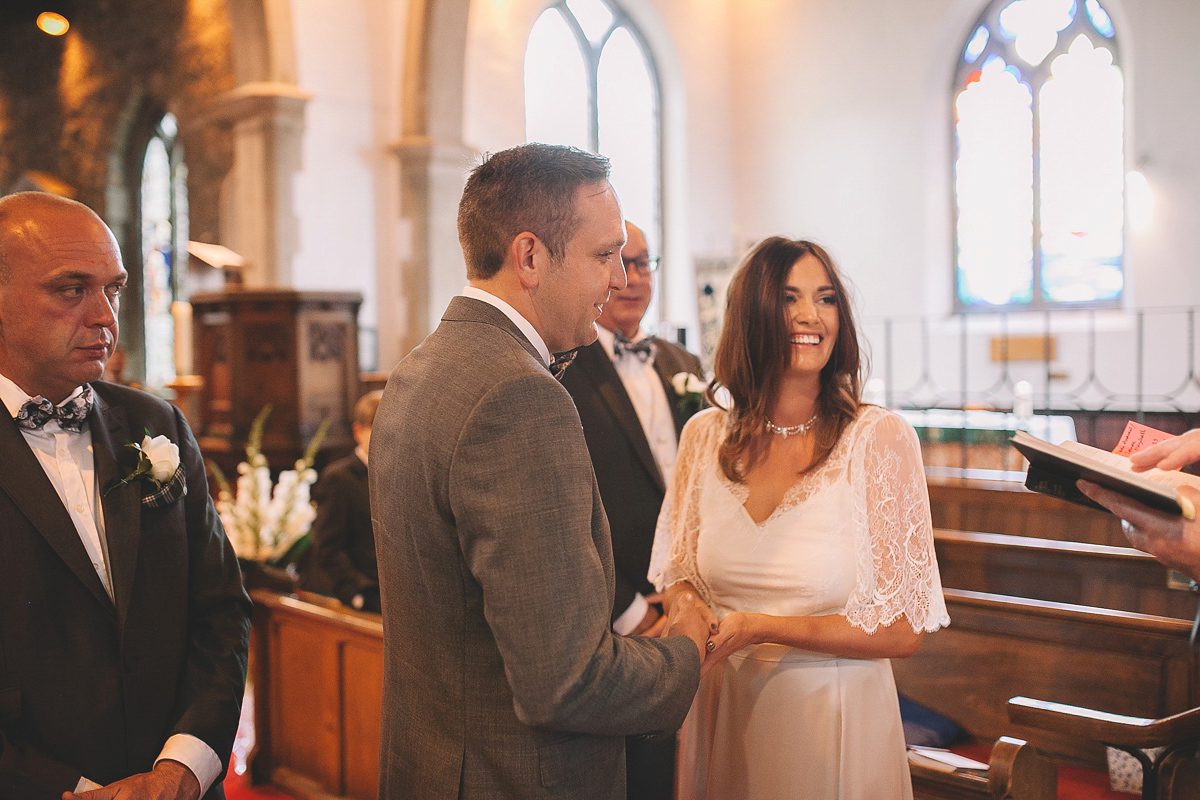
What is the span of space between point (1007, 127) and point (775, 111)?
2314 millimetres

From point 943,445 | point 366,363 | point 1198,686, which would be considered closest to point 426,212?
point 366,363

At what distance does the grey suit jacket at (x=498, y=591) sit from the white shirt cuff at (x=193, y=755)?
15.2 inches

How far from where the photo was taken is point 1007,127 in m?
9.22

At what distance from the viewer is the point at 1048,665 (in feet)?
8.44

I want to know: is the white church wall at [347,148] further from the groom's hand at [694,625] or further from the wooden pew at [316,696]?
the groom's hand at [694,625]

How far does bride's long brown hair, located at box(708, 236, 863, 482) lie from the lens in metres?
2.04

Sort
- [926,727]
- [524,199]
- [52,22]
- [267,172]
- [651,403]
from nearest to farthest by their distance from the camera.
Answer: [524,199], [926,727], [651,403], [267,172], [52,22]

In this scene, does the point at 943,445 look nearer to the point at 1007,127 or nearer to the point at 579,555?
the point at 1007,127

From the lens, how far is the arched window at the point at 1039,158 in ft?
28.5

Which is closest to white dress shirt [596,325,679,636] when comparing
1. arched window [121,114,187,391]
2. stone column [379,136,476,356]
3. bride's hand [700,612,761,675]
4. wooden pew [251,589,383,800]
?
wooden pew [251,589,383,800]

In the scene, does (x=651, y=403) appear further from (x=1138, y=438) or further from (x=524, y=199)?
(x=524, y=199)

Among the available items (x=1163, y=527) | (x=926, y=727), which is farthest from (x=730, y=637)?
(x=926, y=727)

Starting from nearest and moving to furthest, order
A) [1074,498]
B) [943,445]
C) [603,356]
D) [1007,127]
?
[1074,498], [603,356], [943,445], [1007,127]

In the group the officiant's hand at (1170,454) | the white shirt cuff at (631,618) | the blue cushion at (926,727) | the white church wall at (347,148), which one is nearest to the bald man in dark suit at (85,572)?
the white shirt cuff at (631,618)
